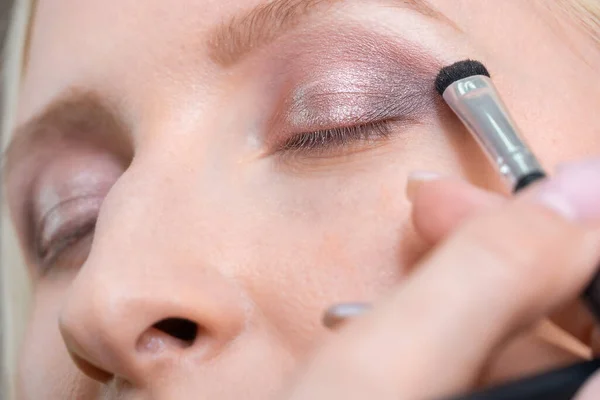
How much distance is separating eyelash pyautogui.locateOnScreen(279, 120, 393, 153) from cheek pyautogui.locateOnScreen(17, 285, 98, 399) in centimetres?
33

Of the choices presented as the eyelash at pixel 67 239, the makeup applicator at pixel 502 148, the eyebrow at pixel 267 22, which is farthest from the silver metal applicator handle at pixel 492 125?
the eyelash at pixel 67 239

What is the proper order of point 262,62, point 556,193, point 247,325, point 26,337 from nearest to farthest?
point 556,193, point 247,325, point 262,62, point 26,337

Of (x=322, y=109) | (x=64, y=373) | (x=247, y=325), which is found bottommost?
(x=64, y=373)

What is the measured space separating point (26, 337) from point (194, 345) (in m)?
0.38

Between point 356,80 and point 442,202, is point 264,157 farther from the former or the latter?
point 442,202

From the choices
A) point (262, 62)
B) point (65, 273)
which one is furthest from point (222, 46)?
point (65, 273)

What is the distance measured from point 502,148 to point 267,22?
0.27m

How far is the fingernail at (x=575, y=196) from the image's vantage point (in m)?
0.31

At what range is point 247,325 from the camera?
1.65 feet

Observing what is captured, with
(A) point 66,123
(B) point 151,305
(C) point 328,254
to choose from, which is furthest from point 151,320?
(A) point 66,123

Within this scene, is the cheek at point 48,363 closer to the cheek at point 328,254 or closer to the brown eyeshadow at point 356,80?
the cheek at point 328,254

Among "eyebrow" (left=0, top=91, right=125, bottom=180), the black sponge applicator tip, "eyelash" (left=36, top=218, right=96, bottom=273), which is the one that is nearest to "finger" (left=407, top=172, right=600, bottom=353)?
the black sponge applicator tip

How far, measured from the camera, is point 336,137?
0.58m

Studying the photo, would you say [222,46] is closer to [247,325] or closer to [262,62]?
[262,62]
